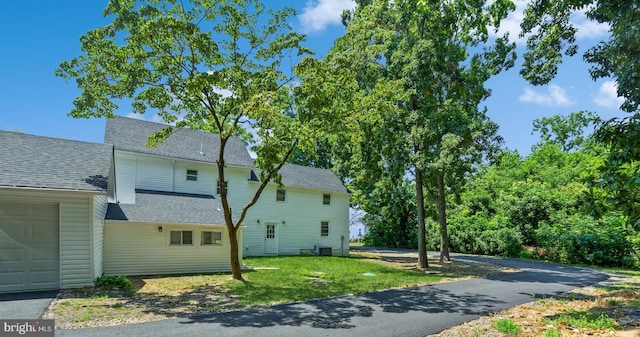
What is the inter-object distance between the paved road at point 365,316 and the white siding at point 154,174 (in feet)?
44.5

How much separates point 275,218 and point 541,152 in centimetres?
3322

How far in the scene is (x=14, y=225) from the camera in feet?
33.6

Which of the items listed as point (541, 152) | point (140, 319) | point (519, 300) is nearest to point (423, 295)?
point (519, 300)

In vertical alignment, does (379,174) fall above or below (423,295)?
above

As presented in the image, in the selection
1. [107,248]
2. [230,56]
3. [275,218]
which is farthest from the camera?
[275,218]

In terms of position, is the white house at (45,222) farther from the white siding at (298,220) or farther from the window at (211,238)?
the white siding at (298,220)

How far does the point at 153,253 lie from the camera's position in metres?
15.0

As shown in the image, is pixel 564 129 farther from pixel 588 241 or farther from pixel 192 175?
pixel 192 175

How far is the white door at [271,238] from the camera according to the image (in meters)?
23.3

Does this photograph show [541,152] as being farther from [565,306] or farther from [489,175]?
[565,306]

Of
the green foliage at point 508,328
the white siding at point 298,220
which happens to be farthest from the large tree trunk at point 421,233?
the green foliage at point 508,328

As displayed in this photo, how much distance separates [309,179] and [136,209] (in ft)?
42.9

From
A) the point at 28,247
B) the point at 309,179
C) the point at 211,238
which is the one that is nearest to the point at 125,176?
the point at 211,238

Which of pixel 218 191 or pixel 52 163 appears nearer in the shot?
pixel 52 163
